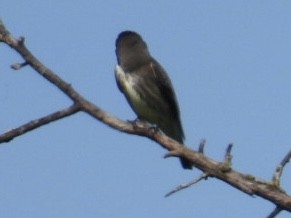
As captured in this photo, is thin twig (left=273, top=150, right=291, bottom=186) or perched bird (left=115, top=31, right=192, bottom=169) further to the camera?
perched bird (left=115, top=31, right=192, bottom=169)

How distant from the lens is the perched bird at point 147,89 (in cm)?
851

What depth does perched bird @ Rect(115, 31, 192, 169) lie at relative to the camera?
8.51 metres

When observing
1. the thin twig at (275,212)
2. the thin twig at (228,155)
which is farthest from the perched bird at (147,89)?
the thin twig at (275,212)

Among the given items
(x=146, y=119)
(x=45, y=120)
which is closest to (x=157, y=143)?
(x=45, y=120)

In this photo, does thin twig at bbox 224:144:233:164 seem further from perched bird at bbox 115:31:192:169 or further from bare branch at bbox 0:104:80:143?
perched bird at bbox 115:31:192:169

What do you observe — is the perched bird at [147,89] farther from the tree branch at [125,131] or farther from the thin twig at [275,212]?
the thin twig at [275,212]

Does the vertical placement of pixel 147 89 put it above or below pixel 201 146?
above

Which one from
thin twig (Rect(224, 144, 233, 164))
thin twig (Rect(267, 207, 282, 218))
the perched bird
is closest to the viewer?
thin twig (Rect(267, 207, 282, 218))

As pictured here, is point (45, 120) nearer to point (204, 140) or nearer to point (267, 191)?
point (204, 140)

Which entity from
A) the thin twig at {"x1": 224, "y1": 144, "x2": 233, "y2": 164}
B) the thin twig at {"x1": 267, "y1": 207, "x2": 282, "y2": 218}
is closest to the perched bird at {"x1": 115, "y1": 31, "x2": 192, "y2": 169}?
the thin twig at {"x1": 224, "y1": 144, "x2": 233, "y2": 164}

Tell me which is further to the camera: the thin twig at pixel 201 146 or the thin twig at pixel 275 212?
the thin twig at pixel 201 146

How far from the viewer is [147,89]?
8555mm

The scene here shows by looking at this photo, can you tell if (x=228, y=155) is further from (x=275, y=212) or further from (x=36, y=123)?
(x=36, y=123)

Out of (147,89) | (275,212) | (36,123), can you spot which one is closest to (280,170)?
(275,212)
